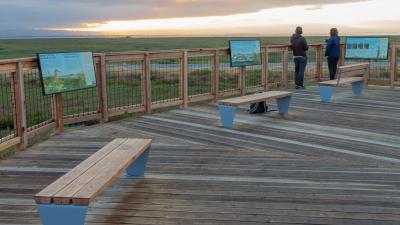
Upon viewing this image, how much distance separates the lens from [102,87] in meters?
9.69

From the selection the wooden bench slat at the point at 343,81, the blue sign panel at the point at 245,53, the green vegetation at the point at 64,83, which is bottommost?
the wooden bench slat at the point at 343,81

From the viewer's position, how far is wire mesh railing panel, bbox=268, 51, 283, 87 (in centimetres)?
1507

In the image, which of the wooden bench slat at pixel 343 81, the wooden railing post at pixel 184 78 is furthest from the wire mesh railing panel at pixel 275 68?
the wooden railing post at pixel 184 78

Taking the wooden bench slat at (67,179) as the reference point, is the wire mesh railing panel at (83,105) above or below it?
below

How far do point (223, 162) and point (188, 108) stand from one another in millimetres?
4707

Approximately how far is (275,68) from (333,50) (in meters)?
1.80

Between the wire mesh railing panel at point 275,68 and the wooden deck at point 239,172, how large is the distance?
4.73 metres

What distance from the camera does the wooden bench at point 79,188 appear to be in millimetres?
4050

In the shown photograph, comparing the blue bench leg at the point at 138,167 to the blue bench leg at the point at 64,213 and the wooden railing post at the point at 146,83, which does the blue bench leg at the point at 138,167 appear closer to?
the blue bench leg at the point at 64,213

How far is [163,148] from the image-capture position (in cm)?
770

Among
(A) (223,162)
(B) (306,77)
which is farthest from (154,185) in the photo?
(B) (306,77)

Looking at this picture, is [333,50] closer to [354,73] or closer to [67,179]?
[354,73]

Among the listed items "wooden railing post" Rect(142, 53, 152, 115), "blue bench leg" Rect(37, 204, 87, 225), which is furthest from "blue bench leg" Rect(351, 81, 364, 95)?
"blue bench leg" Rect(37, 204, 87, 225)

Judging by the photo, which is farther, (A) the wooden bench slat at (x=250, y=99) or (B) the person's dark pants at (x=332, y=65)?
(B) the person's dark pants at (x=332, y=65)
